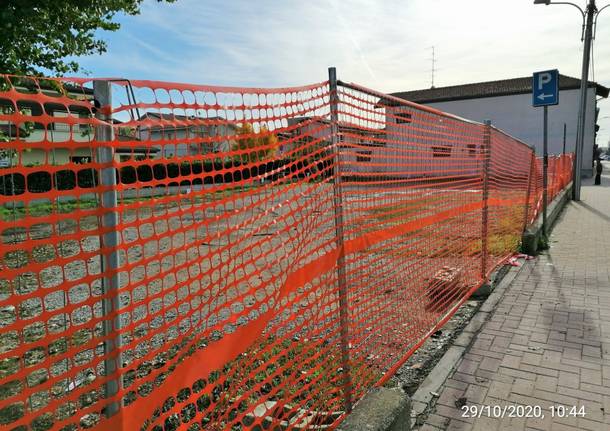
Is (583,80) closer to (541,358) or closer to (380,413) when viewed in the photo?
(541,358)

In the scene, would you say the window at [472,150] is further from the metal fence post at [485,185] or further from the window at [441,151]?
the window at [441,151]

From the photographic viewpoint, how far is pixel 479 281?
558 centimetres

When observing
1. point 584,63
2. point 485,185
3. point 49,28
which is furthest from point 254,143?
point 584,63

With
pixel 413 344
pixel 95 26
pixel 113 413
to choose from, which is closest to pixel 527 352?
pixel 413 344

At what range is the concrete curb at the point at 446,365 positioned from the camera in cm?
300

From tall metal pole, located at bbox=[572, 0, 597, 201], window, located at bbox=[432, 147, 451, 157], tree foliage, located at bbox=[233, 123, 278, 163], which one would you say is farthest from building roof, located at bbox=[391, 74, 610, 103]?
tree foliage, located at bbox=[233, 123, 278, 163]

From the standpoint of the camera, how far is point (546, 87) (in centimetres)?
774

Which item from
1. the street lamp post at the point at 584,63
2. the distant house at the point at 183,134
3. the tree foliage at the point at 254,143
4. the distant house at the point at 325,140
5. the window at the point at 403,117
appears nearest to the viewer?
the distant house at the point at 183,134

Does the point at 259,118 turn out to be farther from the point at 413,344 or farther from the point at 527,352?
the point at 527,352

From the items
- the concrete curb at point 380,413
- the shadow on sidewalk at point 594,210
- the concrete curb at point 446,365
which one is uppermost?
the concrete curb at point 380,413

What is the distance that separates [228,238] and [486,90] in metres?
45.5

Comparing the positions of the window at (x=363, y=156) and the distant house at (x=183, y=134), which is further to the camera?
the window at (x=363, y=156)

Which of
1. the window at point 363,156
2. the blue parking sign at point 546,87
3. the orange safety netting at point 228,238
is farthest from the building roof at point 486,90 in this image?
the window at point 363,156

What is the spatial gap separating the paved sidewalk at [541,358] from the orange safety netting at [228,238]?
1.65 feet
